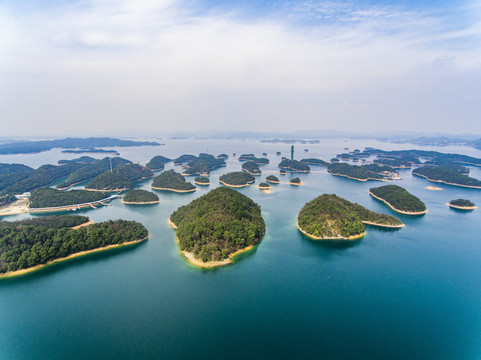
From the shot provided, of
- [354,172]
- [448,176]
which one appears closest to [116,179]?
[354,172]

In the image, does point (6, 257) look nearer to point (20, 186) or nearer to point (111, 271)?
point (111, 271)

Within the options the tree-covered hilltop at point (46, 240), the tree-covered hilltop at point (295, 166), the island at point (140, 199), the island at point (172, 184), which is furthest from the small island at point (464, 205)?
the island at point (140, 199)

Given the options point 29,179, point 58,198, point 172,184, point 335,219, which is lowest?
point 172,184

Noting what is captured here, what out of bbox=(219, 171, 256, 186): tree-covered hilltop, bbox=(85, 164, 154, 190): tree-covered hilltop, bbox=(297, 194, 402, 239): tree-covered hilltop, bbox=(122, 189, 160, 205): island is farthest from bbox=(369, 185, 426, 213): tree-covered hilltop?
bbox=(85, 164, 154, 190): tree-covered hilltop

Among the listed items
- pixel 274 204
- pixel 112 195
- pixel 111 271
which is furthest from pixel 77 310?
pixel 112 195

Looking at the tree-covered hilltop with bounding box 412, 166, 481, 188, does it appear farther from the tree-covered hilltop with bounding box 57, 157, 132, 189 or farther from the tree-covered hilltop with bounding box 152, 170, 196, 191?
the tree-covered hilltop with bounding box 57, 157, 132, 189

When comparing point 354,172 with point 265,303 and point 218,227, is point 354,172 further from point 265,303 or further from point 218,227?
point 265,303
